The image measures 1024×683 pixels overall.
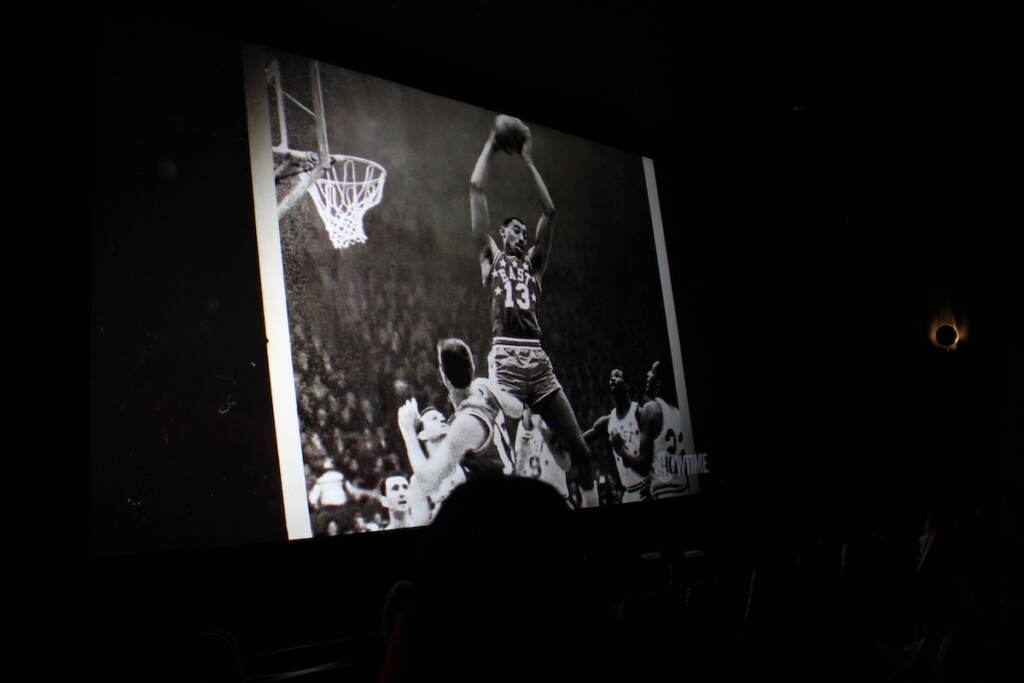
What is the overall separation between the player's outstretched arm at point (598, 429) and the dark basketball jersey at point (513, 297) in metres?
0.64

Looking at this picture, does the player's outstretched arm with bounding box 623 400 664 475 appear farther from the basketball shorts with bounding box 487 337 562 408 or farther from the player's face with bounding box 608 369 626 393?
the basketball shorts with bounding box 487 337 562 408

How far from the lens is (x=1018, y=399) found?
209 inches

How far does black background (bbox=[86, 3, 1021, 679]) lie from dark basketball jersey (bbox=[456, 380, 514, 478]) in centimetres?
51

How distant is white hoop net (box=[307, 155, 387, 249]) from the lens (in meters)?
3.39

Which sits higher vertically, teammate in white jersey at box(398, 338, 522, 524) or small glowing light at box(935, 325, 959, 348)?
small glowing light at box(935, 325, 959, 348)

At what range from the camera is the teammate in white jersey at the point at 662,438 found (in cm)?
444

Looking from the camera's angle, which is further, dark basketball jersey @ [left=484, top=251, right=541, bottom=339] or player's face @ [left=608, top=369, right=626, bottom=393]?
player's face @ [left=608, top=369, right=626, bottom=393]

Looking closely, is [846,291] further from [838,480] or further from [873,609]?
[873,609]

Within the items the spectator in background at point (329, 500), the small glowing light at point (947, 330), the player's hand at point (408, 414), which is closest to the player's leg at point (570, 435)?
the player's hand at point (408, 414)

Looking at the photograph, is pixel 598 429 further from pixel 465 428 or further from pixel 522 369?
pixel 465 428

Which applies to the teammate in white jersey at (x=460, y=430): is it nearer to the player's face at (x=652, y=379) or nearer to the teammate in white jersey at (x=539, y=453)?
the teammate in white jersey at (x=539, y=453)

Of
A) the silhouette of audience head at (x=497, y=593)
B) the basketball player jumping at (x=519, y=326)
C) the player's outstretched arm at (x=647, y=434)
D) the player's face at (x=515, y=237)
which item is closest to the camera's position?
the silhouette of audience head at (x=497, y=593)

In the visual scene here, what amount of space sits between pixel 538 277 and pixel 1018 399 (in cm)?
395

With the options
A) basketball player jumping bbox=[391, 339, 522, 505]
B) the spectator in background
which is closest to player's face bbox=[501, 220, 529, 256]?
basketball player jumping bbox=[391, 339, 522, 505]
